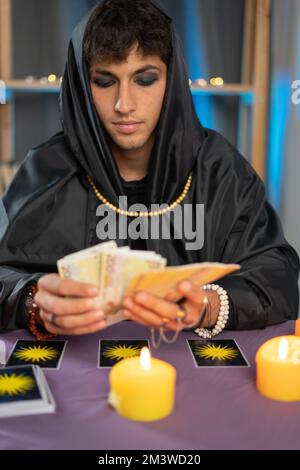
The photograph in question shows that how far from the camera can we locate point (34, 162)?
191cm

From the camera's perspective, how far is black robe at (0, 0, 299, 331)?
177cm

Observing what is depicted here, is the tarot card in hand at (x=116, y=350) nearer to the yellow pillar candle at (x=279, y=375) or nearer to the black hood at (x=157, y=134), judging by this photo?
the yellow pillar candle at (x=279, y=375)

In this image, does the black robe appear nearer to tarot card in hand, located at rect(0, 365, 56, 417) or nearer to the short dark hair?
the short dark hair

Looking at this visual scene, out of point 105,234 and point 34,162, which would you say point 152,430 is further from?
point 34,162

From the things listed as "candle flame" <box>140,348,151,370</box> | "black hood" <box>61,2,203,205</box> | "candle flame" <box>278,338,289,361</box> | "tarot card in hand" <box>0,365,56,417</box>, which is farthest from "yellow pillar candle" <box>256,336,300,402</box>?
"black hood" <box>61,2,203,205</box>

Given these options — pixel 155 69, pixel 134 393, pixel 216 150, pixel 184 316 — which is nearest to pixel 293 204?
pixel 216 150

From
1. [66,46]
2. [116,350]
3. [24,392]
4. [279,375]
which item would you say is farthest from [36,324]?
[66,46]

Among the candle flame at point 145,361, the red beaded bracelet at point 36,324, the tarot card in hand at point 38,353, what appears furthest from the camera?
the red beaded bracelet at point 36,324

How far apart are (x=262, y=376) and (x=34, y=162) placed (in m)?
1.09

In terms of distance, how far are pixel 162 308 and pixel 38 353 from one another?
340 mm

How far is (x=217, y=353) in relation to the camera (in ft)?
4.38

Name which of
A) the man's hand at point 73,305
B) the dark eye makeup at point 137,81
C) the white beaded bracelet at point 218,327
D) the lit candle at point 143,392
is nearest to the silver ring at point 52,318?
the man's hand at point 73,305

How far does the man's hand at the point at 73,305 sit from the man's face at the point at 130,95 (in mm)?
684

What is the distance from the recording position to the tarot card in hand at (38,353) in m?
1.27
